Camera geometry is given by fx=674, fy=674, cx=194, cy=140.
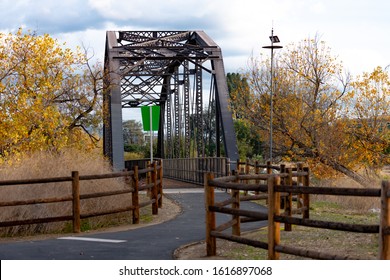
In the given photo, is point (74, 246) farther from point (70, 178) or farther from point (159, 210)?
point (159, 210)

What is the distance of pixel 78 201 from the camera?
41.9ft

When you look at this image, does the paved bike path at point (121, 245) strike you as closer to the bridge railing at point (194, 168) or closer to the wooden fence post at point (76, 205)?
the wooden fence post at point (76, 205)

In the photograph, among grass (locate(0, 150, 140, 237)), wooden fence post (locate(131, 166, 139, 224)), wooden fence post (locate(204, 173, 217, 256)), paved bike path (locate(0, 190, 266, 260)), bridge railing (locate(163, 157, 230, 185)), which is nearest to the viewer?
wooden fence post (locate(204, 173, 217, 256))

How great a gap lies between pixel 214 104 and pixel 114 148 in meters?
5.05

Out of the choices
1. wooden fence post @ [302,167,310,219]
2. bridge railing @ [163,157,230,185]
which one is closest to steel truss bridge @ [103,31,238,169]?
bridge railing @ [163,157,230,185]

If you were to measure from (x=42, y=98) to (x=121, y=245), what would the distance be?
12.2 metres

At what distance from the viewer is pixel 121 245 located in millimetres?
10492

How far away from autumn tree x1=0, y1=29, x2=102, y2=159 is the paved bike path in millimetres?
6024

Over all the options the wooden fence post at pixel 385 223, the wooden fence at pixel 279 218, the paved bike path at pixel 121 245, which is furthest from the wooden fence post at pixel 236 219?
the wooden fence post at pixel 385 223

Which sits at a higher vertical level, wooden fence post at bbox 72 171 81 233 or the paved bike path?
wooden fence post at bbox 72 171 81 233

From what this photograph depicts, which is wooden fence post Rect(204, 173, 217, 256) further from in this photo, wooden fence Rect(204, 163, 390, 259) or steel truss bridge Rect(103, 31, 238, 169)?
steel truss bridge Rect(103, 31, 238, 169)

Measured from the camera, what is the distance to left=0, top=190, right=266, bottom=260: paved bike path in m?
9.41

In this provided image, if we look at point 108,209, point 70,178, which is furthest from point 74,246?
point 108,209

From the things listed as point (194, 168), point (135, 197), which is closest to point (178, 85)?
point (194, 168)
